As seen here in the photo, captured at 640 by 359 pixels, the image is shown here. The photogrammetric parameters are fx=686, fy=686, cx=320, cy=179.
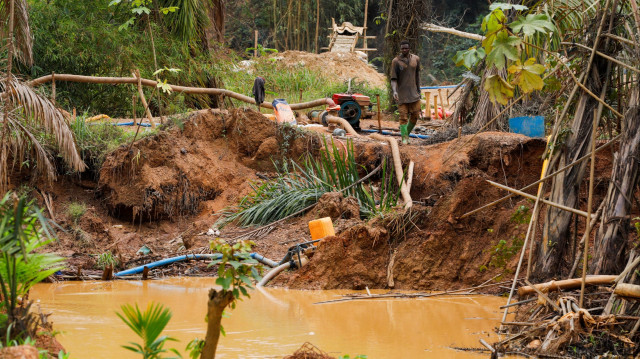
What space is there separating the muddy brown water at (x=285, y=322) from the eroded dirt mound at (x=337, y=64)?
61.5 feet

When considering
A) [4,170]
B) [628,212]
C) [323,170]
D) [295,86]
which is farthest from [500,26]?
[295,86]

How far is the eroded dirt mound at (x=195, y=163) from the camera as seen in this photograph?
1032 cm

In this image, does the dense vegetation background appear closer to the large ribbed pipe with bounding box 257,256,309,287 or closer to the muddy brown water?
the large ribbed pipe with bounding box 257,256,309,287

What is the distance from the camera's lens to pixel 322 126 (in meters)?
13.5

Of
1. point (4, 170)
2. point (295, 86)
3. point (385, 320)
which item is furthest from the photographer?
point (295, 86)

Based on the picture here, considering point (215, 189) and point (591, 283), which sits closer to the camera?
point (591, 283)

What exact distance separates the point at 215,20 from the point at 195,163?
644cm

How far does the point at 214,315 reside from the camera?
301 centimetres

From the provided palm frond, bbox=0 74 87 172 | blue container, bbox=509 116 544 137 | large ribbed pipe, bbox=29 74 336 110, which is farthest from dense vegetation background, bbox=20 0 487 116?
blue container, bbox=509 116 544 137

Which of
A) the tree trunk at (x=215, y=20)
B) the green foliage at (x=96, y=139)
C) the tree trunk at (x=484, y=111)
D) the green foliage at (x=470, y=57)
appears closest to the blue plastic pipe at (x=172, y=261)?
the green foliage at (x=96, y=139)

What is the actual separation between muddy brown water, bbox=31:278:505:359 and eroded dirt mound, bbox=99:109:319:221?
3.18 meters

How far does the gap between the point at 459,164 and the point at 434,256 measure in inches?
127

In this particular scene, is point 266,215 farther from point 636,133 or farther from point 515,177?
point 636,133

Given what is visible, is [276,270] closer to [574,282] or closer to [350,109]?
[574,282]
